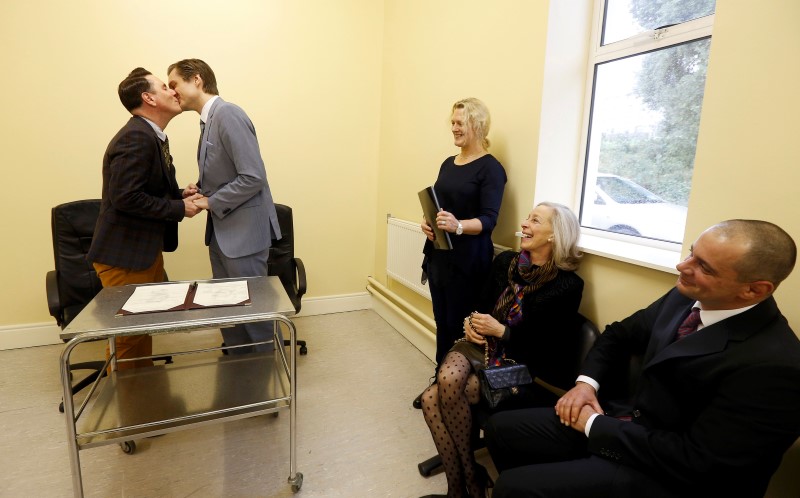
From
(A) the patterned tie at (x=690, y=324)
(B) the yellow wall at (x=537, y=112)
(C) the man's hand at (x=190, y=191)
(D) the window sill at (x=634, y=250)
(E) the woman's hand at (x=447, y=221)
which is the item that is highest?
(B) the yellow wall at (x=537, y=112)

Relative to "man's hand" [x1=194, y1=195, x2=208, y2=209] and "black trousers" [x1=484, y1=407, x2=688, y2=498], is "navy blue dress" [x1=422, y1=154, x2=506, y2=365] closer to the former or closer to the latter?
"black trousers" [x1=484, y1=407, x2=688, y2=498]

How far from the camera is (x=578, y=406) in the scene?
1362 mm

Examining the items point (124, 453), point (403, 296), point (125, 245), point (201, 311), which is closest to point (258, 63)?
point (125, 245)

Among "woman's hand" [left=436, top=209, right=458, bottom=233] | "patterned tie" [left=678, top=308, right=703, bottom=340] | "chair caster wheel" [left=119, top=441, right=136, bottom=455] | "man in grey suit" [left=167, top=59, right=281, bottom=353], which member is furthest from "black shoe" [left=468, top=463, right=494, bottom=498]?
"chair caster wheel" [left=119, top=441, right=136, bottom=455]

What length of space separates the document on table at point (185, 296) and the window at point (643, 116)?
1675mm

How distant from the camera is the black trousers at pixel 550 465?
1.16 meters

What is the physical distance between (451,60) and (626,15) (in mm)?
1039

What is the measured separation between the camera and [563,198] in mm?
2176

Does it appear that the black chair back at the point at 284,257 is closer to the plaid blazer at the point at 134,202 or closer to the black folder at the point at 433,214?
the plaid blazer at the point at 134,202

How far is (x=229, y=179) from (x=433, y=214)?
104 centimetres

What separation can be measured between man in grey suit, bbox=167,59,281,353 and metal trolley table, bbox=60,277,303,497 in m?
0.31

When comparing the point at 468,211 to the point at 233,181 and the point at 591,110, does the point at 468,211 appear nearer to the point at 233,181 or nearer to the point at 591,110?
the point at 591,110

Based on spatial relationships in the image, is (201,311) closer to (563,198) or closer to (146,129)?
(146,129)

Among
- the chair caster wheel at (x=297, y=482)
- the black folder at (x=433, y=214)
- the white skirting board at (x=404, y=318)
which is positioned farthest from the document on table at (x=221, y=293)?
the white skirting board at (x=404, y=318)
